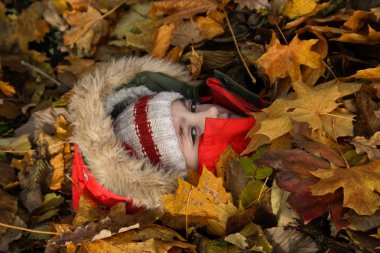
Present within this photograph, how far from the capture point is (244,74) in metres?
2.13

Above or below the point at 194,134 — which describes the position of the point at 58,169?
below

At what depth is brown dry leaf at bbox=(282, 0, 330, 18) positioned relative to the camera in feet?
5.70

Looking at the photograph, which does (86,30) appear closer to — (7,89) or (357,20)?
(7,89)

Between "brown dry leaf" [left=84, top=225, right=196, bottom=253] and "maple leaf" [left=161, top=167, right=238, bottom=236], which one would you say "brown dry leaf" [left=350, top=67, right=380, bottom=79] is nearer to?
"maple leaf" [left=161, top=167, right=238, bottom=236]

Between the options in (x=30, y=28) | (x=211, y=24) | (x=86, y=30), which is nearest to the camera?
(x=211, y=24)

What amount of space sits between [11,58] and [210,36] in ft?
4.15

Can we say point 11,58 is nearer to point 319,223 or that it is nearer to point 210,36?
point 210,36

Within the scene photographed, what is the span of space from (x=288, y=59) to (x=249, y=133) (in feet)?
1.27

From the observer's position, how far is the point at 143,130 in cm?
193

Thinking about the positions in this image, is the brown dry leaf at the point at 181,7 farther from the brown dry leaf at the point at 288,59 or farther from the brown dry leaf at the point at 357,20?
the brown dry leaf at the point at 357,20

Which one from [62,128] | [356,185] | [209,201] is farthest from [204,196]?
[62,128]

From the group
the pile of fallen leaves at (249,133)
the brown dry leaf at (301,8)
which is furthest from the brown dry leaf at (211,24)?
the brown dry leaf at (301,8)

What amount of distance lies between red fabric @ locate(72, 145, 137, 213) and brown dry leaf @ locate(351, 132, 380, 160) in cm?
91

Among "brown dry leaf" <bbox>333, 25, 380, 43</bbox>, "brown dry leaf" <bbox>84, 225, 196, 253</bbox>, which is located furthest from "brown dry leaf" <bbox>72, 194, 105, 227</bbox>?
"brown dry leaf" <bbox>333, 25, 380, 43</bbox>
